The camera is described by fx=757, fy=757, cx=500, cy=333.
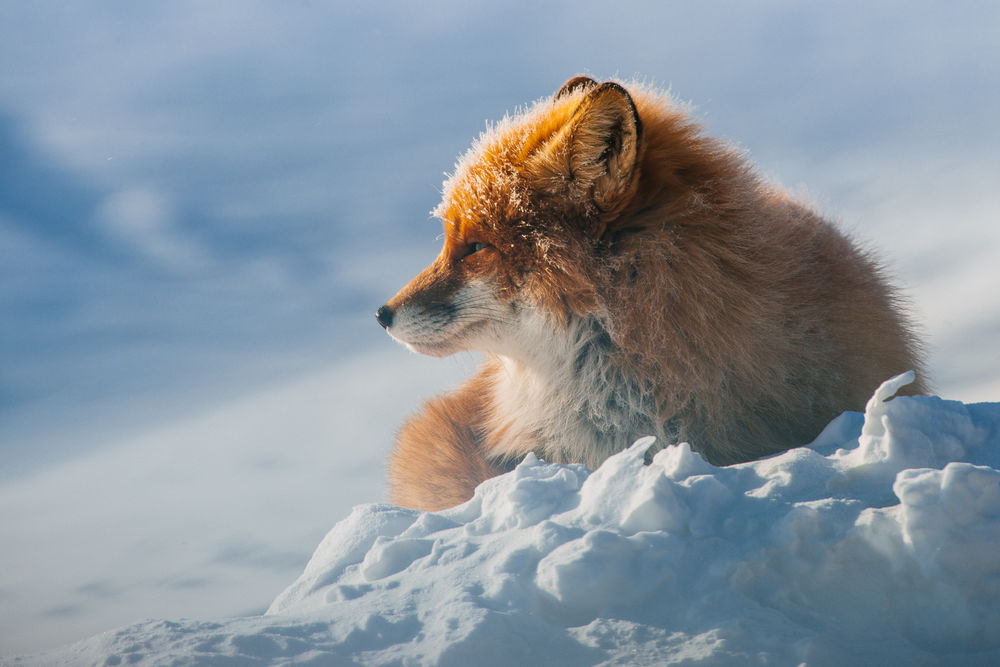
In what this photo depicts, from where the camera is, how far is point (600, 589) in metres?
2.62

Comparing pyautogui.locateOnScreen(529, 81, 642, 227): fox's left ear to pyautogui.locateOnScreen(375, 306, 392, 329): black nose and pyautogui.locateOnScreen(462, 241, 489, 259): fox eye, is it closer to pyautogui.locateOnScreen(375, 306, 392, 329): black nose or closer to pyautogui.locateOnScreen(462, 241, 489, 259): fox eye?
pyautogui.locateOnScreen(462, 241, 489, 259): fox eye

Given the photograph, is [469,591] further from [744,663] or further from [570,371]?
[570,371]

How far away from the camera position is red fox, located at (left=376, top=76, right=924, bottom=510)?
13.2ft

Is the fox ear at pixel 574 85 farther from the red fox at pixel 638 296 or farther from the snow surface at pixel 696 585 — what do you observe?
the snow surface at pixel 696 585

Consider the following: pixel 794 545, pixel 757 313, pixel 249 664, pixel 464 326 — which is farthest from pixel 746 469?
pixel 249 664

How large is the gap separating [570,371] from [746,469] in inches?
51.2

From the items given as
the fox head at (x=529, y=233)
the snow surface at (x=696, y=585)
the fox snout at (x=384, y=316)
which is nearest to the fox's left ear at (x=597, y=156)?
the fox head at (x=529, y=233)

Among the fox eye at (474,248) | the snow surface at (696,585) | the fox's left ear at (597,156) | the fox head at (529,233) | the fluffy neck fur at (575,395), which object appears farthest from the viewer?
the fox eye at (474,248)

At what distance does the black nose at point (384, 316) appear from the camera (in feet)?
14.9

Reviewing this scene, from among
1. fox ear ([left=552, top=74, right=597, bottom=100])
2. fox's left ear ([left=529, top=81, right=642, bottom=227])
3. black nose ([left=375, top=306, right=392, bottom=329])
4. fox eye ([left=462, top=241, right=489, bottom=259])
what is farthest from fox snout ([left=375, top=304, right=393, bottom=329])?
fox ear ([left=552, top=74, right=597, bottom=100])

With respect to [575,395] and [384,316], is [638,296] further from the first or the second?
[384,316]

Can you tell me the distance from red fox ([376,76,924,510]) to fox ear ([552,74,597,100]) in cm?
83

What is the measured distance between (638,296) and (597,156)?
0.77 metres

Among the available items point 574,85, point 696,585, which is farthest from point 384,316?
point 696,585
